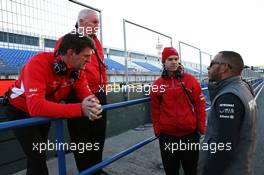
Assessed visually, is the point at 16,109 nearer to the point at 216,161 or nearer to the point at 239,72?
the point at 216,161

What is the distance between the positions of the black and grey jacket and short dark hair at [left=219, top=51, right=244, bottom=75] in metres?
0.06

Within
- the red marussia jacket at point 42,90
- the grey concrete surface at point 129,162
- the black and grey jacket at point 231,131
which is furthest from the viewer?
the grey concrete surface at point 129,162

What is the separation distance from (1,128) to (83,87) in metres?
0.89

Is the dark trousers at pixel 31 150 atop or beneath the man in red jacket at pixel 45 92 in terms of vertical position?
beneath

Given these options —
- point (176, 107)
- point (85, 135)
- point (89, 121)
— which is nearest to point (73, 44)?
point (89, 121)

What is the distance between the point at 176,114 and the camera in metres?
2.75

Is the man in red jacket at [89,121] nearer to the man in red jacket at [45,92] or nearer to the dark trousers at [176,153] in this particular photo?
the man in red jacket at [45,92]

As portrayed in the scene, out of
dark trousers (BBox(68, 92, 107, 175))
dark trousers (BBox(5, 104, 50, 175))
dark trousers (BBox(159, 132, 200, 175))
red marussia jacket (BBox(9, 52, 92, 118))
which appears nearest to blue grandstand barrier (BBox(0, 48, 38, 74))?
dark trousers (BBox(68, 92, 107, 175))

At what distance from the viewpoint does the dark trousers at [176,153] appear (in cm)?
282

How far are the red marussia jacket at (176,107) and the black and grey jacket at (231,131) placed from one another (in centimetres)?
91

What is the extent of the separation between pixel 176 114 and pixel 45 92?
141cm

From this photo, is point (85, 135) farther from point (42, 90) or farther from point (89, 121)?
point (42, 90)

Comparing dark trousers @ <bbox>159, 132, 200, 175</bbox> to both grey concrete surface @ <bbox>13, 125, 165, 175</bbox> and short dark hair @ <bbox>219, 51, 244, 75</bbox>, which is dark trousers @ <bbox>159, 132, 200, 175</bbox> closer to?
grey concrete surface @ <bbox>13, 125, 165, 175</bbox>

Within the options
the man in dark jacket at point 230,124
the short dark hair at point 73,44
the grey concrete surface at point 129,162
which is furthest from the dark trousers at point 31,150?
the grey concrete surface at point 129,162
